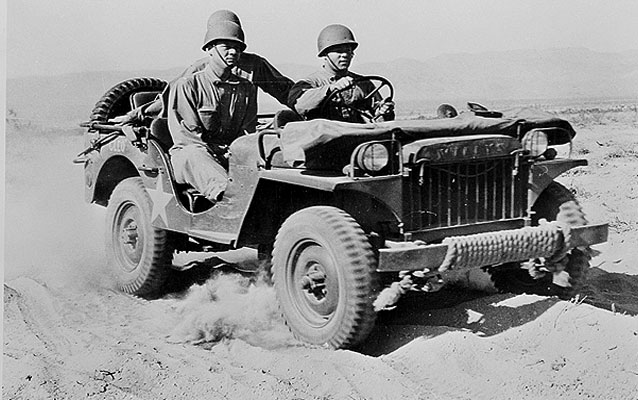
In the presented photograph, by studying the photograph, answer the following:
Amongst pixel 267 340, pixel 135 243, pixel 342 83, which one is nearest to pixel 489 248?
pixel 267 340

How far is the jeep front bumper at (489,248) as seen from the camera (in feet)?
13.1

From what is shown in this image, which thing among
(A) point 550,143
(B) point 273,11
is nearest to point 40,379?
(B) point 273,11

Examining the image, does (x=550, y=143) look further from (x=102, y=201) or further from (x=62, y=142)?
(x=62, y=142)

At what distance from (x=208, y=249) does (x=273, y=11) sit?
1584mm

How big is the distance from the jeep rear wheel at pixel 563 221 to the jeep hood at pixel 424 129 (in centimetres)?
30

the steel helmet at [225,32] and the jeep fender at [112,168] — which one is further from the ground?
the steel helmet at [225,32]

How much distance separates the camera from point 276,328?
15.1 feet

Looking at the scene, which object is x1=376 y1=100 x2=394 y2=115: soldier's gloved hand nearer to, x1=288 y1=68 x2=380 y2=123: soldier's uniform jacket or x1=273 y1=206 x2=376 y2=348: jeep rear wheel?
x1=288 y1=68 x2=380 y2=123: soldier's uniform jacket

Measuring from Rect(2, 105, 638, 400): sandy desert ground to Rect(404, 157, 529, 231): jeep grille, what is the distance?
20.9 inches

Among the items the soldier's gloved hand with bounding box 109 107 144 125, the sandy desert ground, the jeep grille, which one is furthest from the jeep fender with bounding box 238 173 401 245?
the soldier's gloved hand with bounding box 109 107 144 125

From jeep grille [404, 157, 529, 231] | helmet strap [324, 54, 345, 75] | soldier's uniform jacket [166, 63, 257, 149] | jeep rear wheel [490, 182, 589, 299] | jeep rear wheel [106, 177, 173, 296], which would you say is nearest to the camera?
jeep grille [404, 157, 529, 231]

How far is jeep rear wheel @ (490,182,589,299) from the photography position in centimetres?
465

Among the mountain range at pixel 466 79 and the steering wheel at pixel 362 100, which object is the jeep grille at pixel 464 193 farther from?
the steering wheel at pixel 362 100

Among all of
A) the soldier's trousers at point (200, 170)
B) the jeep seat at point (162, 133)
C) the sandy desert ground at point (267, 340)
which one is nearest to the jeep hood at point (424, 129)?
the sandy desert ground at point (267, 340)
